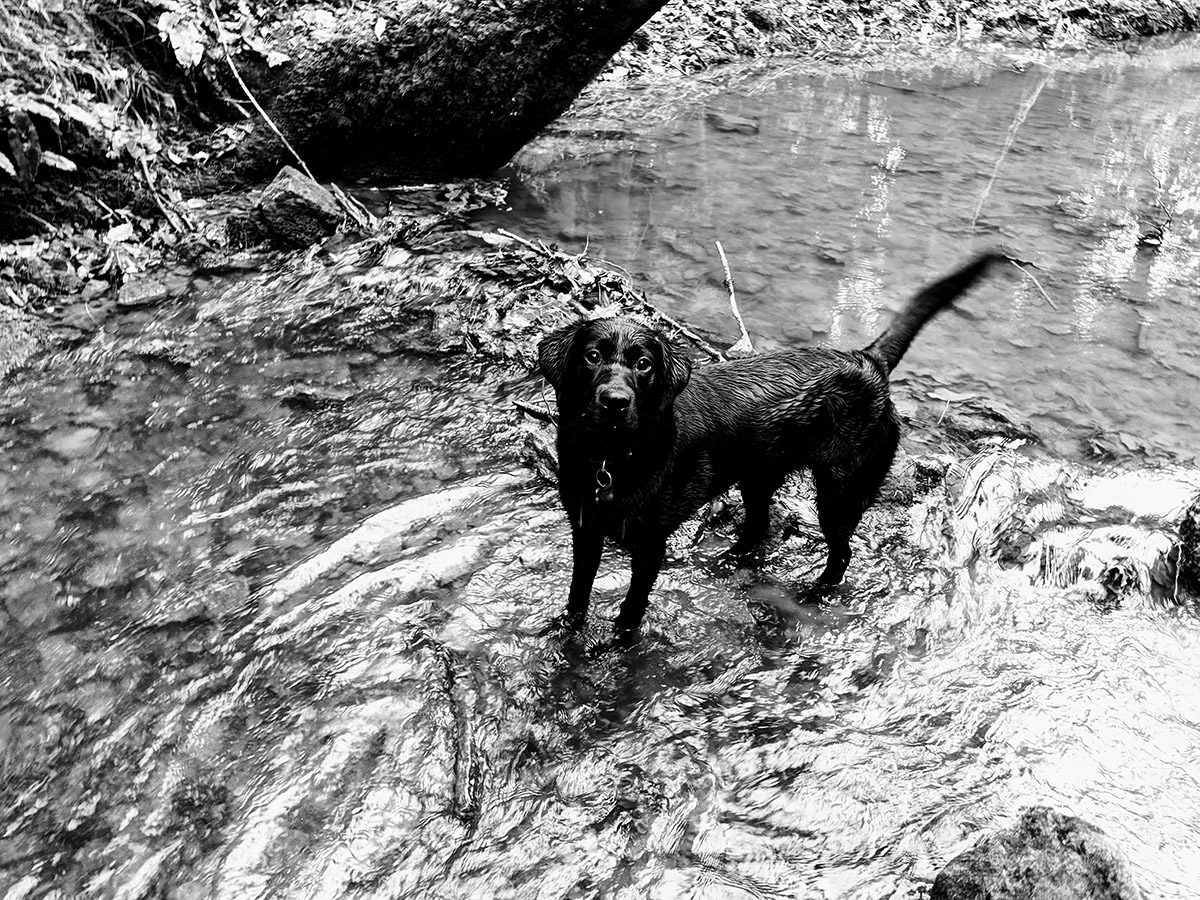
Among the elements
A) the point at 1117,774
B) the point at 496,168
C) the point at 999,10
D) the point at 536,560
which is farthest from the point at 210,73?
the point at 999,10

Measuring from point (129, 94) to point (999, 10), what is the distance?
15409mm

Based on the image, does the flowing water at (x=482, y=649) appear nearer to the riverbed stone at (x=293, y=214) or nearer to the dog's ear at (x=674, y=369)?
the riverbed stone at (x=293, y=214)

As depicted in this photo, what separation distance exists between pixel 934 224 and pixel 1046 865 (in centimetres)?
758

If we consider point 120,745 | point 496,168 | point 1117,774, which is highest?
point 496,168

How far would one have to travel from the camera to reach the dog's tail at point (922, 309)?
14.7 feet

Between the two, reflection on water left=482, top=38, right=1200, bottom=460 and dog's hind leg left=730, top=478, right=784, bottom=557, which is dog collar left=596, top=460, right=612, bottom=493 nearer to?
dog's hind leg left=730, top=478, right=784, bottom=557

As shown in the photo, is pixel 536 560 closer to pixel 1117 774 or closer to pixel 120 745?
pixel 120 745

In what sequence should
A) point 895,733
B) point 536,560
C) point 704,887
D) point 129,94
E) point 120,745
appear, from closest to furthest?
point 704,887
point 120,745
point 895,733
point 536,560
point 129,94

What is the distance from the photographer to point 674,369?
157 inches

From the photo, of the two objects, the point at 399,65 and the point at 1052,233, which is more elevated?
the point at 399,65

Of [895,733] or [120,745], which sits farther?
[895,733]

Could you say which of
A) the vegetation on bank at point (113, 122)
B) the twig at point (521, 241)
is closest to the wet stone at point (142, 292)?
the vegetation on bank at point (113, 122)

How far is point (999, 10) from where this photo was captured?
1677 centimetres

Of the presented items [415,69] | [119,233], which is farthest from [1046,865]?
[415,69]
